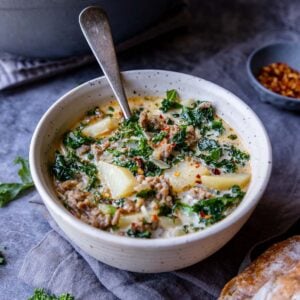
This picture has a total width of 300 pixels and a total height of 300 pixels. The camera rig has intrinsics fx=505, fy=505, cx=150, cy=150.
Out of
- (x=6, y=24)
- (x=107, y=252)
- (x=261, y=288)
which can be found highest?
(x=6, y=24)

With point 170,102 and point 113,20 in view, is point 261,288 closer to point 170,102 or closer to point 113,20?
point 170,102

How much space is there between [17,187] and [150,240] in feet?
4.28

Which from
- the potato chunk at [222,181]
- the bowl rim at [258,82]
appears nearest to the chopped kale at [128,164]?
the potato chunk at [222,181]

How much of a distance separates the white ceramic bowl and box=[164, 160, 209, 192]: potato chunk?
28 centimetres

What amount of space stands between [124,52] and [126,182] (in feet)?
6.50

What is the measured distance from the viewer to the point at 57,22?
3.58 meters

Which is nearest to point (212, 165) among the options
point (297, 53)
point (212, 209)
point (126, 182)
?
point (212, 209)

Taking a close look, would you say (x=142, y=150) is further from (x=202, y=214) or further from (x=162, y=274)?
(x=162, y=274)

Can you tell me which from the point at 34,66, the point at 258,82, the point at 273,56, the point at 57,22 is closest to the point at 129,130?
the point at 57,22

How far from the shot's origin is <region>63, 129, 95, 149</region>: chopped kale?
9.42 ft

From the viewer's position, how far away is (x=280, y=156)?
3490 millimetres

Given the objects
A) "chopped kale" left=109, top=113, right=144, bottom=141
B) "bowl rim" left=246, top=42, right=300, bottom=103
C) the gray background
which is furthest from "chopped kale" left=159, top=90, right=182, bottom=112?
"bowl rim" left=246, top=42, right=300, bottom=103

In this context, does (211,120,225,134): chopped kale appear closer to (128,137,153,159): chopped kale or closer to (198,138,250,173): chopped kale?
(198,138,250,173): chopped kale

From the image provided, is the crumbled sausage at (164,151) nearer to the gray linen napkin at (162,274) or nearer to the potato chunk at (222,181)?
the potato chunk at (222,181)
